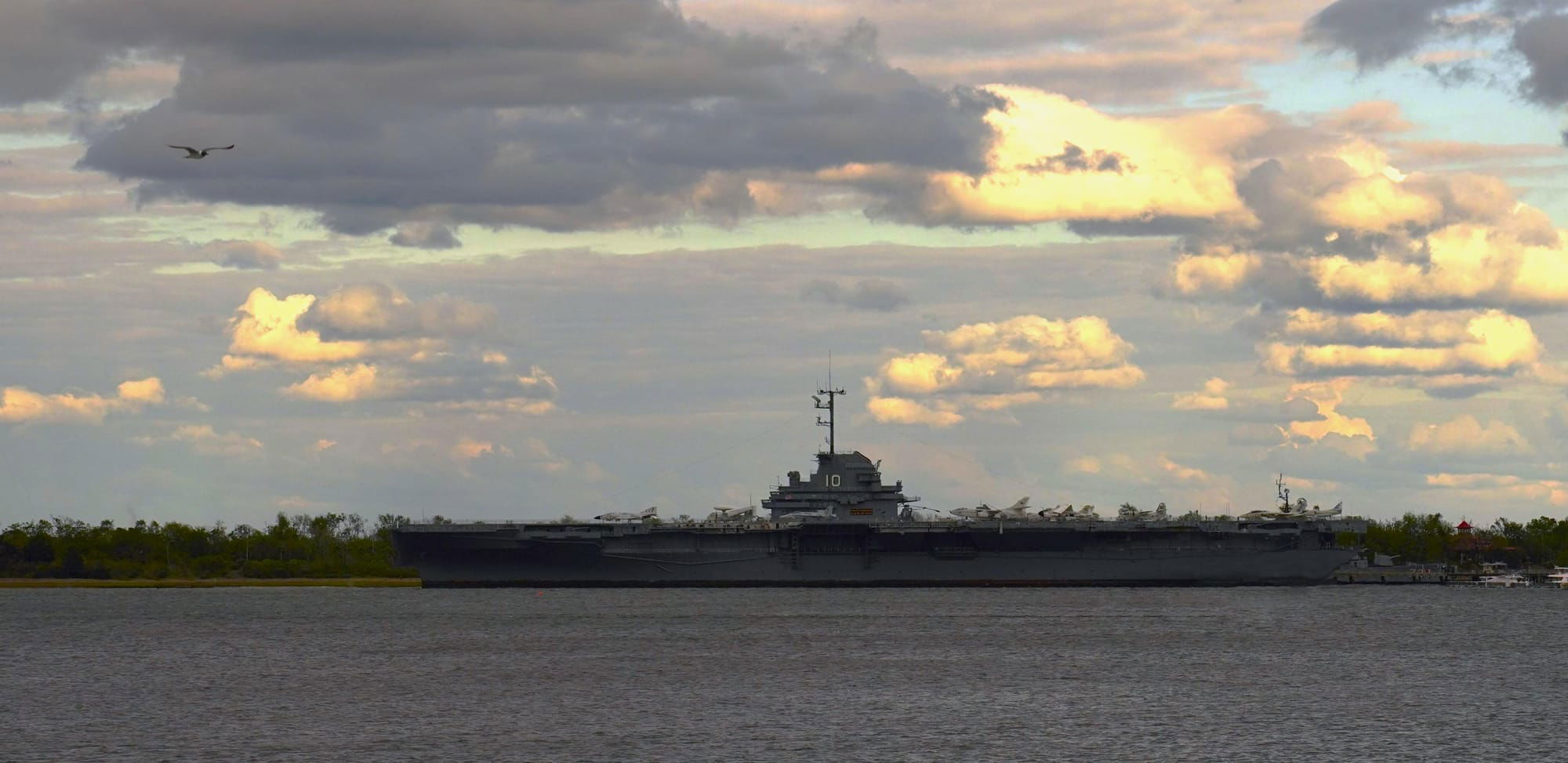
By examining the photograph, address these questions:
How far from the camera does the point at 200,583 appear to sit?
13538 centimetres

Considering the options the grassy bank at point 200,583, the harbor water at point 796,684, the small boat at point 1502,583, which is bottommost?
the harbor water at point 796,684

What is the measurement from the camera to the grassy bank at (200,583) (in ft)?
440

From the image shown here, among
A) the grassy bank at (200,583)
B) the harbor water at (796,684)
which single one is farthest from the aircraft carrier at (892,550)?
the grassy bank at (200,583)

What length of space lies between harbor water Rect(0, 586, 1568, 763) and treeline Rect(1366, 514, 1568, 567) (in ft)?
276

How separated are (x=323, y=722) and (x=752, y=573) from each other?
167 feet

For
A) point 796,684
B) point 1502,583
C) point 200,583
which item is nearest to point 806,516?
point 796,684

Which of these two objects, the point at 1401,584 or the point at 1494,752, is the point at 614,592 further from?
the point at 1494,752

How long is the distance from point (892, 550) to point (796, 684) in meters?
42.2

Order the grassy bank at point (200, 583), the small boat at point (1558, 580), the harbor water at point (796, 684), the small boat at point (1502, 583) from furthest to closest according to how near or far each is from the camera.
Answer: the grassy bank at point (200, 583) < the small boat at point (1558, 580) < the small boat at point (1502, 583) < the harbor water at point (796, 684)

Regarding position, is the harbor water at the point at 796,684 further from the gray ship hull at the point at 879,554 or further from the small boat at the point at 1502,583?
the small boat at the point at 1502,583

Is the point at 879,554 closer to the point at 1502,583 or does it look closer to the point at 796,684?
the point at 796,684

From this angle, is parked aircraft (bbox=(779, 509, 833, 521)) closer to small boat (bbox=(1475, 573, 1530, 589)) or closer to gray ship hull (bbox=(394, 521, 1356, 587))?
gray ship hull (bbox=(394, 521, 1356, 587))

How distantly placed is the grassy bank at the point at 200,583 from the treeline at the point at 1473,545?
8387 centimetres

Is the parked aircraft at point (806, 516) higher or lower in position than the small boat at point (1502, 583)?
higher
